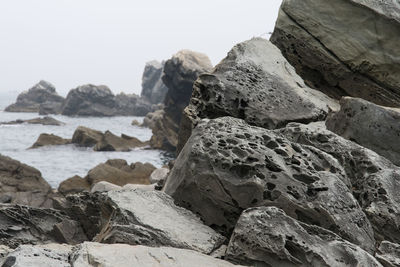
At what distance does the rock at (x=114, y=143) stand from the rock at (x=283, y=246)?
35901 mm

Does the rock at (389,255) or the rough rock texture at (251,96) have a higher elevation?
the rough rock texture at (251,96)

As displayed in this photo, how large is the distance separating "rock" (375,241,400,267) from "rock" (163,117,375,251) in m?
0.18

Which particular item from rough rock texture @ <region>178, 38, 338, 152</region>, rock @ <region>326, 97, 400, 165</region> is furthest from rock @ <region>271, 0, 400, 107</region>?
rock @ <region>326, 97, 400, 165</region>

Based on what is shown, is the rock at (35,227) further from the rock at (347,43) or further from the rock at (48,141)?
the rock at (48,141)

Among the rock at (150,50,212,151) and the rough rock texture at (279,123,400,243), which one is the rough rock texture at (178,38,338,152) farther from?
the rock at (150,50,212,151)

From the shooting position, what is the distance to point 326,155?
560 cm

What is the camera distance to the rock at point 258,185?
4.77 meters

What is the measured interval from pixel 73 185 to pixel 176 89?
30.5m

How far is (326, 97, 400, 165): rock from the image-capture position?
22.3 ft

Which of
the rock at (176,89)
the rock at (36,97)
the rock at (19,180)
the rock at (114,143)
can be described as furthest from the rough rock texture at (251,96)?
the rock at (36,97)

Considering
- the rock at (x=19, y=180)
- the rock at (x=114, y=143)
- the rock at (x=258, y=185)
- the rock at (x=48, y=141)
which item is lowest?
the rock at (x=48, y=141)

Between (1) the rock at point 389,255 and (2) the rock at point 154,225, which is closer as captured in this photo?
(1) the rock at point 389,255

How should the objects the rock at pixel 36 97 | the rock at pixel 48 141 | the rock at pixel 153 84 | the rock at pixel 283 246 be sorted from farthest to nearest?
the rock at pixel 153 84, the rock at pixel 36 97, the rock at pixel 48 141, the rock at pixel 283 246

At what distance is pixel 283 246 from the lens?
158 inches
